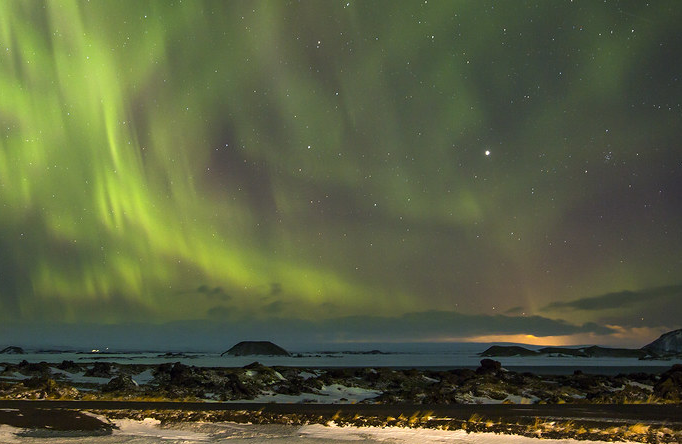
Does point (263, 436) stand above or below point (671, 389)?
above

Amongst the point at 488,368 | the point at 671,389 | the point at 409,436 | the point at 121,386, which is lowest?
the point at 488,368

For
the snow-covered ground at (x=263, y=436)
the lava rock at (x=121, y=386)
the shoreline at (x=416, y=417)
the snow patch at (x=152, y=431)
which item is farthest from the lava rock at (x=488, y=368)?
the snow patch at (x=152, y=431)

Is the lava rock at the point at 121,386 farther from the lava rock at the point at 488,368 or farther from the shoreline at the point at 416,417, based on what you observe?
the lava rock at the point at 488,368

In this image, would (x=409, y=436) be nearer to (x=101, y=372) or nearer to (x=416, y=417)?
(x=416, y=417)

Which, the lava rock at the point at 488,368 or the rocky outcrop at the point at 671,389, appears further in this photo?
the lava rock at the point at 488,368

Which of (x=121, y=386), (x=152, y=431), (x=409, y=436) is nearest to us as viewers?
(x=409, y=436)

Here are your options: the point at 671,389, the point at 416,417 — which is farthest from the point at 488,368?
the point at 416,417

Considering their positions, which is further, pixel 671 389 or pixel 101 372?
pixel 101 372

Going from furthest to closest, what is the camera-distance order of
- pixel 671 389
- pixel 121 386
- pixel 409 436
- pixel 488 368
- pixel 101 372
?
pixel 101 372, pixel 488 368, pixel 121 386, pixel 671 389, pixel 409 436

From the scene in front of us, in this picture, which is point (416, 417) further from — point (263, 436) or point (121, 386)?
point (121, 386)

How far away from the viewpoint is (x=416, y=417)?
17.9 m

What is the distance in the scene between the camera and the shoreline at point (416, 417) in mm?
15406

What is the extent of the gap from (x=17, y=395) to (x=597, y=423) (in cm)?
2352

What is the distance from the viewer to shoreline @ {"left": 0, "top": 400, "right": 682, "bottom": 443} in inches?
A: 607
